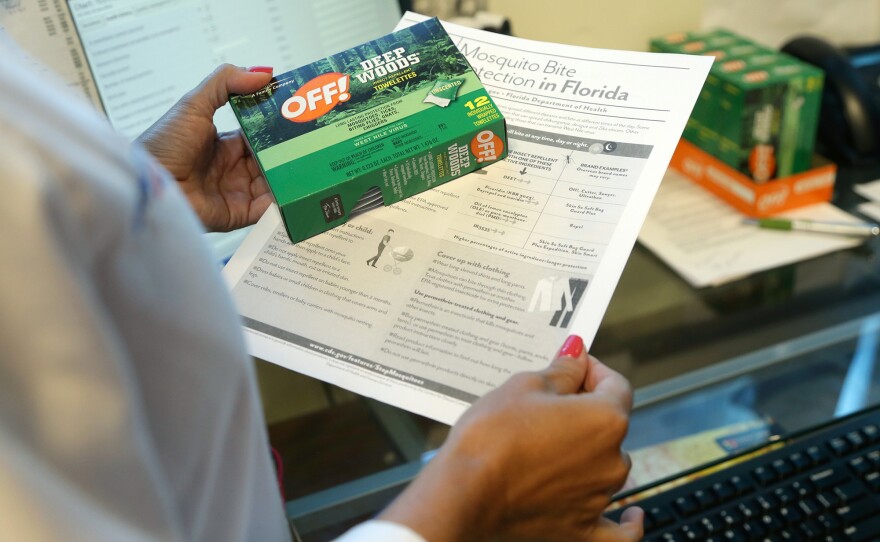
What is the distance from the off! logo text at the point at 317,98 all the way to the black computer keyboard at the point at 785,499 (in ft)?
1.33

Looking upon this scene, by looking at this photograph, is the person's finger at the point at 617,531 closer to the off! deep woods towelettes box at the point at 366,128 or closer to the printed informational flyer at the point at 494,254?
the printed informational flyer at the point at 494,254

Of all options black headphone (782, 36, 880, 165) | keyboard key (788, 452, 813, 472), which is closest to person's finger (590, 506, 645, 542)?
keyboard key (788, 452, 813, 472)

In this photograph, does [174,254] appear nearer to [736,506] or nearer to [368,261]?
[368,261]

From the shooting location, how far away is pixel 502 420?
1.39 ft

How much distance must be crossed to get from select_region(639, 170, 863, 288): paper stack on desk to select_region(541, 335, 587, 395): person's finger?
424mm

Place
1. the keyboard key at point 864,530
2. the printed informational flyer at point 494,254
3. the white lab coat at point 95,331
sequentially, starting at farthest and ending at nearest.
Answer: the keyboard key at point 864,530 → the printed informational flyer at point 494,254 → the white lab coat at point 95,331

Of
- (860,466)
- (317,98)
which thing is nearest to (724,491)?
(860,466)

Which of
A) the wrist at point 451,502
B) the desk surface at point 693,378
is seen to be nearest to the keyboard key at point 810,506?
the desk surface at point 693,378

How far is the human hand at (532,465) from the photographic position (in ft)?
1.31

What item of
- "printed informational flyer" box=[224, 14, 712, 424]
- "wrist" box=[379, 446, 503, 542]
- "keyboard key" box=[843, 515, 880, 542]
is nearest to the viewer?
"wrist" box=[379, 446, 503, 542]

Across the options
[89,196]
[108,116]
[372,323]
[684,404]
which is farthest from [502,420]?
[108,116]

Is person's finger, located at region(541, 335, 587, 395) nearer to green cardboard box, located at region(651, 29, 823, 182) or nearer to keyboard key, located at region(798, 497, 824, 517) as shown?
keyboard key, located at region(798, 497, 824, 517)

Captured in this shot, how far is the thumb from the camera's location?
607mm

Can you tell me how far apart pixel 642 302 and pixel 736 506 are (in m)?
0.29
